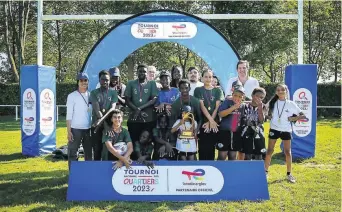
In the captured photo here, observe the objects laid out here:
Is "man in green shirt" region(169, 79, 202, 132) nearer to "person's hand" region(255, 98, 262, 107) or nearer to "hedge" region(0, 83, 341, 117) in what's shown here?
"person's hand" region(255, 98, 262, 107)

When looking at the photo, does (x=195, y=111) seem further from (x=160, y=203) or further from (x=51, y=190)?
(x=51, y=190)

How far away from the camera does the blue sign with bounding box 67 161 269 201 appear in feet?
17.4

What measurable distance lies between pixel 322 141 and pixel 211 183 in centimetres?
702

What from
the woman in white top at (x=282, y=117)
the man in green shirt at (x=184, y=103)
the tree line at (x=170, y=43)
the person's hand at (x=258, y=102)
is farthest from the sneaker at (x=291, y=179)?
the tree line at (x=170, y=43)

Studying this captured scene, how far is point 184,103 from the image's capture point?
563cm

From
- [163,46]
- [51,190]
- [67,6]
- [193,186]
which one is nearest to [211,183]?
[193,186]

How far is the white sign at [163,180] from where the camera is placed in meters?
5.31

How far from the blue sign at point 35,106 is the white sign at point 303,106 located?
5.76 m

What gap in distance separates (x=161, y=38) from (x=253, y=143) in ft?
10.7

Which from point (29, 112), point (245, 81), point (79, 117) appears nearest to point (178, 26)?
point (245, 81)

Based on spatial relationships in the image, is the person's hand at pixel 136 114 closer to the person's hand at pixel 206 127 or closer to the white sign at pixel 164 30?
the person's hand at pixel 206 127

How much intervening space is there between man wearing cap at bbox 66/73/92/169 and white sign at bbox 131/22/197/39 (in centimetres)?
250

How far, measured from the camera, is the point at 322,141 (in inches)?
442

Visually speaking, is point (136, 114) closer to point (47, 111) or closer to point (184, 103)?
point (184, 103)
